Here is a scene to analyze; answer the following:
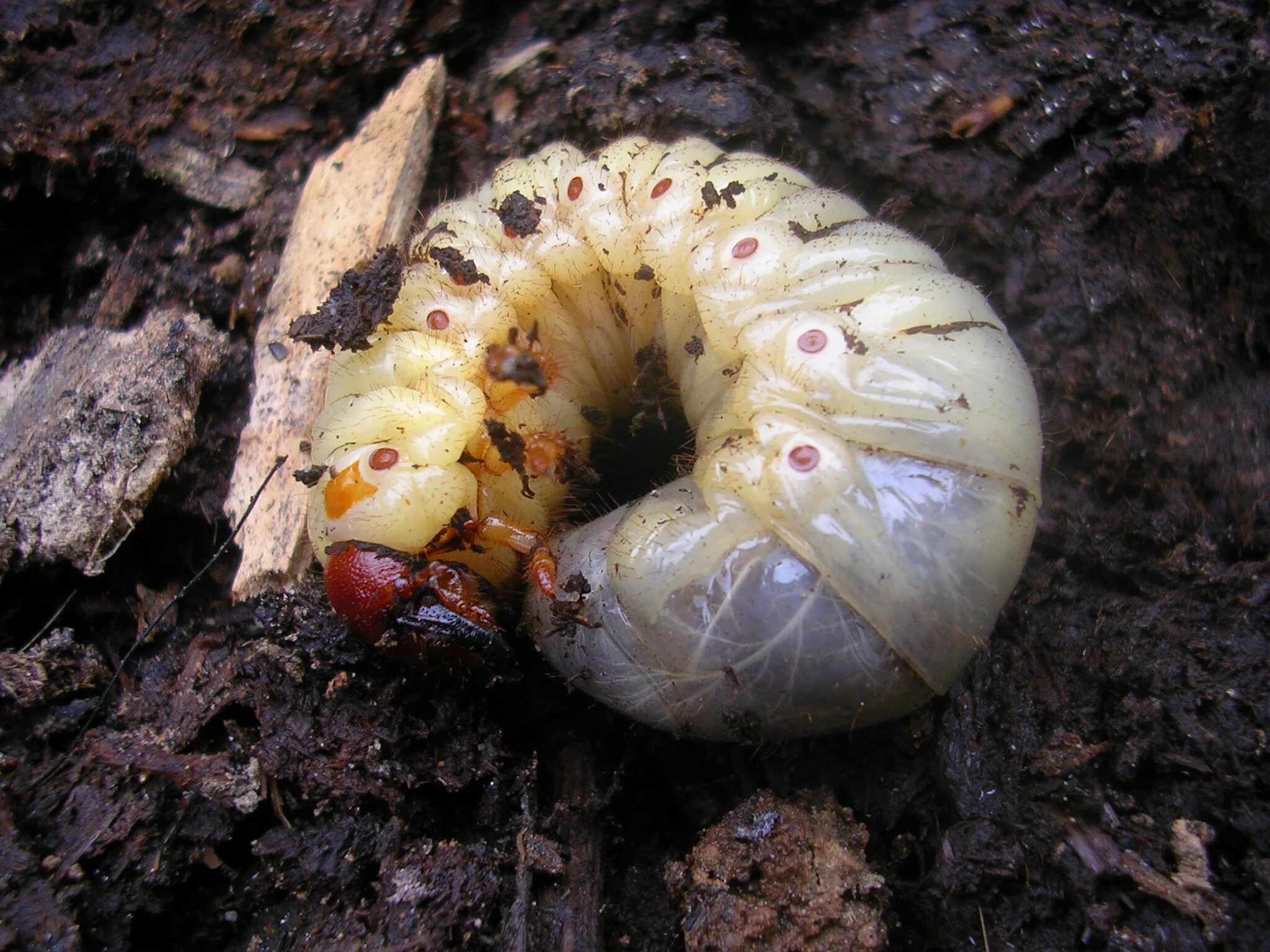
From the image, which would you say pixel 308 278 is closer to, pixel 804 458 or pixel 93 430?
pixel 93 430

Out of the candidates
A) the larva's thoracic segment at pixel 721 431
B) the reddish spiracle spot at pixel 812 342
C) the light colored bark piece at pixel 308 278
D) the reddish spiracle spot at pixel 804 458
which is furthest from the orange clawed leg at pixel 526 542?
the reddish spiracle spot at pixel 812 342

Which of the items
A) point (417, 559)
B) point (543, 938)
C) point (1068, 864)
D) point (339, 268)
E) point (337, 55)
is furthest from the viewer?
point (337, 55)

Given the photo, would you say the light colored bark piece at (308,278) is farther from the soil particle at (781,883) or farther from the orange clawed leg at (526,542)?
the soil particle at (781,883)

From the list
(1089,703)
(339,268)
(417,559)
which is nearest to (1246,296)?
(1089,703)

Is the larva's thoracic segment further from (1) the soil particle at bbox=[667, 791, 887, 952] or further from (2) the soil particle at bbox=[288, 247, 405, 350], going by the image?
(1) the soil particle at bbox=[667, 791, 887, 952]

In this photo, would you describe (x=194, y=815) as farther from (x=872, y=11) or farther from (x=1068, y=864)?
(x=872, y=11)

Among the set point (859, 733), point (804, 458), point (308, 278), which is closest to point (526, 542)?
point (804, 458)

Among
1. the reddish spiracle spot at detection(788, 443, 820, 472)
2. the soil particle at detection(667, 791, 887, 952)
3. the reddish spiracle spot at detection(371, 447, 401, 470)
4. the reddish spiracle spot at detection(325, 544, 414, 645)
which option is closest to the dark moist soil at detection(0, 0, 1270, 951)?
the soil particle at detection(667, 791, 887, 952)
